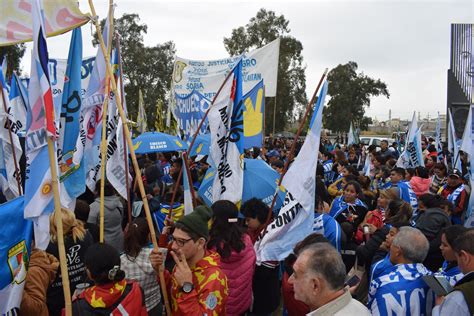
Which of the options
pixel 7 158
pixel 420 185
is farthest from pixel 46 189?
pixel 420 185

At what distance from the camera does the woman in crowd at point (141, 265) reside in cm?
337

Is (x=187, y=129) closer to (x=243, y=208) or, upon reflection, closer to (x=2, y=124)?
(x=2, y=124)

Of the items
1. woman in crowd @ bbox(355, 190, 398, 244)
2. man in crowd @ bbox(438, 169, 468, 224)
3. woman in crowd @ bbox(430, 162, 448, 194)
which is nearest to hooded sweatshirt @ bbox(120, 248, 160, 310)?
woman in crowd @ bbox(355, 190, 398, 244)

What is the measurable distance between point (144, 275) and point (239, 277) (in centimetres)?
75

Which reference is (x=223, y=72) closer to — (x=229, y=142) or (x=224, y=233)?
(x=229, y=142)

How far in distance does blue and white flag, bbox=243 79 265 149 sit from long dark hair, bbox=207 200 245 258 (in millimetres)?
3041

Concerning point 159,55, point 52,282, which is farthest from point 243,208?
point 159,55

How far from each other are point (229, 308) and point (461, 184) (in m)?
4.91

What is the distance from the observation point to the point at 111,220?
211 inches

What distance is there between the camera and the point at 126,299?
275 centimetres

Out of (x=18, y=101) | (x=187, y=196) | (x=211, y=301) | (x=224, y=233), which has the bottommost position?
(x=211, y=301)

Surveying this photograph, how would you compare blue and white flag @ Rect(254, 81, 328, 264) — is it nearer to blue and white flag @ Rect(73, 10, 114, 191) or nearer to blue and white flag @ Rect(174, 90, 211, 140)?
blue and white flag @ Rect(73, 10, 114, 191)

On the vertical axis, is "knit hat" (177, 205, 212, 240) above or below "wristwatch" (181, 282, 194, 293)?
above

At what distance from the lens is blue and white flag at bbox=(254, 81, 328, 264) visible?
13.5ft
